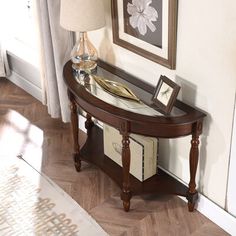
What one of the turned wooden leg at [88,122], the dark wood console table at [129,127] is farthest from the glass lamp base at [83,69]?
the turned wooden leg at [88,122]

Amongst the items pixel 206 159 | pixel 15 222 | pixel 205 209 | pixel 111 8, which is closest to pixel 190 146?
pixel 206 159

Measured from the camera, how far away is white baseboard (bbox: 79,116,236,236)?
2.36 meters

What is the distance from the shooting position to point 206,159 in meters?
2.38

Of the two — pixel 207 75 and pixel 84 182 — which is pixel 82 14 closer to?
pixel 207 75

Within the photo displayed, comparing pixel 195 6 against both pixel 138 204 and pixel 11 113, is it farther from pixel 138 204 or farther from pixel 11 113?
pixel 11 113

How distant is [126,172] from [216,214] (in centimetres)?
54

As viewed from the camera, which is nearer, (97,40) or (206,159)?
(206,159)

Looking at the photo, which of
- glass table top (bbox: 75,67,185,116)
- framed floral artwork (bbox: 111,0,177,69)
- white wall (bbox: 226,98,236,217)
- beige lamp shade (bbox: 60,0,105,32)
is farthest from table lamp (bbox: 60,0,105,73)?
white wall (bbox: 226,98,236,217)

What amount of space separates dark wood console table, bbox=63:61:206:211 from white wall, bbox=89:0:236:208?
7 centimetres

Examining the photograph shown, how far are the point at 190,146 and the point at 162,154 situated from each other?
0.88 feet

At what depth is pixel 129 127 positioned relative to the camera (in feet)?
7.34

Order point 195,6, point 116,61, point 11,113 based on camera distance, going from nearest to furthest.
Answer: point 195,6
point 116,61
point 11,113

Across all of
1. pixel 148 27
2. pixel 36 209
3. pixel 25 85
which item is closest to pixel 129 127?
pixel 148 27

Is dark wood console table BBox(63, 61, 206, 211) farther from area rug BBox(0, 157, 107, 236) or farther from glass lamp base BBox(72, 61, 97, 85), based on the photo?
area rug BBox(0, 157, 107, 236)
